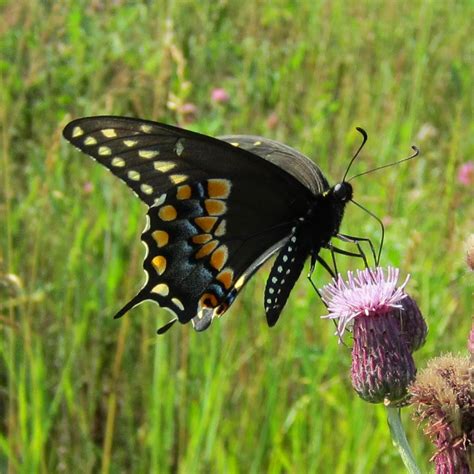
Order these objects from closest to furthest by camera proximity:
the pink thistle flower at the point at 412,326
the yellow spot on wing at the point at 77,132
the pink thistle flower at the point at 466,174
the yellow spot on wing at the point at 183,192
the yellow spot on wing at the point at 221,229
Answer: the pink thistle flower at the point at 412,326 → the yellow spot on wing at the point at 77,132 → the yellow spot on wing at the point at 183,192 → the yellow spot on wing at the point at 221,229 → the pink thistle flower at the point at 466,174

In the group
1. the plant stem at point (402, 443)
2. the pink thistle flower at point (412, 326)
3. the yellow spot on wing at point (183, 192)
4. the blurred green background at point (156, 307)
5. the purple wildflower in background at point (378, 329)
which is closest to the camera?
the plant stem at point (402, 443)

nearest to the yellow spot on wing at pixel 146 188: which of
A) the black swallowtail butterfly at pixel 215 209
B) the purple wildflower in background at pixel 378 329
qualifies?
the black swallowtail butterfly at pixel 215 209

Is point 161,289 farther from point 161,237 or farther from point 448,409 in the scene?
point 448,409

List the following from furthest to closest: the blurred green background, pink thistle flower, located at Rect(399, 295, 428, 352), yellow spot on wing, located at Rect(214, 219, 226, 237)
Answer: the blurred green background
yellow spot on wing, located at Rect(214, 219, 226, 237)
pink thistle flower, located at Rect(399, 295, 428, 352)

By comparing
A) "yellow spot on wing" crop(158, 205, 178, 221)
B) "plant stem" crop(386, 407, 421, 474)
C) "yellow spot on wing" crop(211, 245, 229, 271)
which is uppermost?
"yellow spot on wing" crop(158, 205, 178, 221)

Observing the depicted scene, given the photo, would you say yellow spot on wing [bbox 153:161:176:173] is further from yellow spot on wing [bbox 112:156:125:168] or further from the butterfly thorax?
the butterfly thorax

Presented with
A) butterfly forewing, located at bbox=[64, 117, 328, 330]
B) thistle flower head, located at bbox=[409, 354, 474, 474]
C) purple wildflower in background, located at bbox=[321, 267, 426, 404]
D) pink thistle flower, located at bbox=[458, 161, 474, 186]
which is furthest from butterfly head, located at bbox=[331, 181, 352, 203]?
pink thistle flower, located at bbox=[458, 161, 474, 186]

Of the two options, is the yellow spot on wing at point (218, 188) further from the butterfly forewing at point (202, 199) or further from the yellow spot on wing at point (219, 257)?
the yellow spot on wing at point (219, 257)

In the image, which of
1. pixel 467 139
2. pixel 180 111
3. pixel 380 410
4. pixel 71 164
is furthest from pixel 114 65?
pixel 380 410
